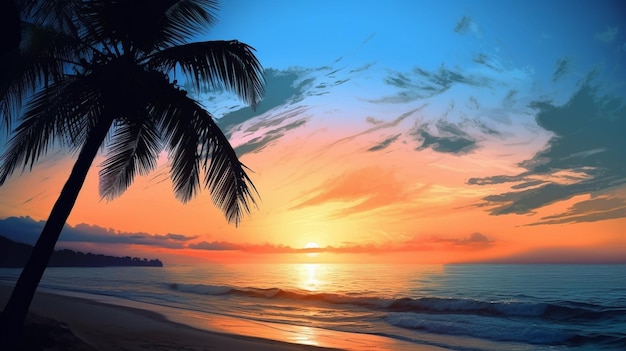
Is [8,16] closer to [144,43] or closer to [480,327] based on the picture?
[144,43]

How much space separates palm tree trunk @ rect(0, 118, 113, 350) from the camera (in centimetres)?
548

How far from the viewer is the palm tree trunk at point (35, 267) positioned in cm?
548

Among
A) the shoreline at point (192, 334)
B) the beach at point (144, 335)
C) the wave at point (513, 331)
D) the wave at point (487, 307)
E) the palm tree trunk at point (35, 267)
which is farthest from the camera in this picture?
the wave at point (487, 307)

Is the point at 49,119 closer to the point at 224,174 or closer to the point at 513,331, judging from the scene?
the point at 224,174

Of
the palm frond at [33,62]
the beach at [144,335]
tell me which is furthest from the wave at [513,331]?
the palm frond at [33,62]

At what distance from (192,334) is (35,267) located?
6.25m

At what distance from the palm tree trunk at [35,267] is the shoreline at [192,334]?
2.41 metres

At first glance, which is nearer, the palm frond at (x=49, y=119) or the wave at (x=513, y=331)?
the palm frond at (x=49, y=119)

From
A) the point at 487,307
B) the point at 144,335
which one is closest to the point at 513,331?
the point at 487,307

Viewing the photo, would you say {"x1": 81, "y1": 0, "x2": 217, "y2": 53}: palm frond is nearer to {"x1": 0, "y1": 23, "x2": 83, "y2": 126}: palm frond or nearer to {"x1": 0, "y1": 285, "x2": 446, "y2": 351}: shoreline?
{"x1": 0, "y1": 23, "x2": 83, "y2": 126}: palm frond

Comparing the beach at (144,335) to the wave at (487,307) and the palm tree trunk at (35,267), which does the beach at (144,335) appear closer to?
the palm tree trunk at (35,267)

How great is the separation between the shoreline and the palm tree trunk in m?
2.41

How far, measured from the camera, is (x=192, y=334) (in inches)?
438

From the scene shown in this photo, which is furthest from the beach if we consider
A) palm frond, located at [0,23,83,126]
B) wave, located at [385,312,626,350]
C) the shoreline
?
wave, located at [385,312,626,350]
